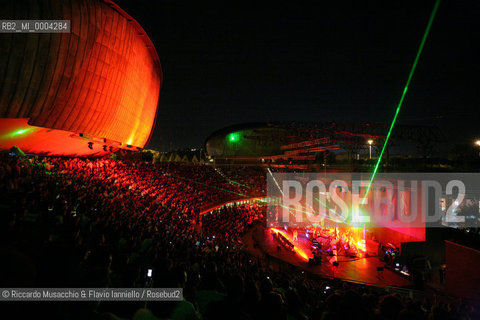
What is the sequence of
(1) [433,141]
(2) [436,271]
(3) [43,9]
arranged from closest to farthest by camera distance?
1. (3) [43,9]
2. (2) [436,271]
3. (1) [433,141]

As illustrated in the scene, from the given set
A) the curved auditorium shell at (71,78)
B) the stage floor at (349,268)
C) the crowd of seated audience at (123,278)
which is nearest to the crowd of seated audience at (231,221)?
the stage floor at (349,268)

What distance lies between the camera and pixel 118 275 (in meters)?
3.63

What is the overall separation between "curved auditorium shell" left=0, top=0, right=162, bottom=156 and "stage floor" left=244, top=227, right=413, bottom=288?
17.0 metres

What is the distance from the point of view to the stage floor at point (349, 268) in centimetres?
1254

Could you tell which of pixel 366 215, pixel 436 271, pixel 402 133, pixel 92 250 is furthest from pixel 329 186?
pixel 92 250

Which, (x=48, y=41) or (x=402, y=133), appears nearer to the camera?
(x=48, y=41)

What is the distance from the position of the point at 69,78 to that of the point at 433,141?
95.7ft

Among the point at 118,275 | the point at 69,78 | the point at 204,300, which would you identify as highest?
the point at 69,78

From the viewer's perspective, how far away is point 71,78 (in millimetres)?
15758

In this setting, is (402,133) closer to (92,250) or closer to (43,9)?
(92,250)
